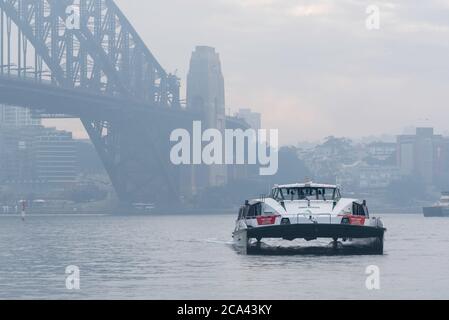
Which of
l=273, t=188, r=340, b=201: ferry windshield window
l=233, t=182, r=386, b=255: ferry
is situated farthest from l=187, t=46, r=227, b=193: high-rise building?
l=233, t=182, r=386, b=255: ferry

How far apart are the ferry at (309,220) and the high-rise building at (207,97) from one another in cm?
12239

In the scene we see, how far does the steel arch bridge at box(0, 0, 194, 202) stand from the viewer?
404 ft

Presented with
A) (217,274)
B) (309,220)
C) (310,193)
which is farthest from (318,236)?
(217,274)

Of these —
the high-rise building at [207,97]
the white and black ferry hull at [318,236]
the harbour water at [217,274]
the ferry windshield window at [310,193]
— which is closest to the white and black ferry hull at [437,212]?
the high-rise building at [207,97]

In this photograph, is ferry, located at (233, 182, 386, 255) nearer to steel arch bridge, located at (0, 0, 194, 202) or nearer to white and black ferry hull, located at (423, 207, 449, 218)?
steel arch bridge, located at (0, 0, 194, 202)

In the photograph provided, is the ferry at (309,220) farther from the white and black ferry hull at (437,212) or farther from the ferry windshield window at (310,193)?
the white and black ferry hull at (437,212)

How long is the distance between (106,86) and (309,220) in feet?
339

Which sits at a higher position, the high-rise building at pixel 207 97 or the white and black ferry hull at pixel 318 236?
the high-rise building at pixel 207 97

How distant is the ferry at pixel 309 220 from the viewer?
132 feet

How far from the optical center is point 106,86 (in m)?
142

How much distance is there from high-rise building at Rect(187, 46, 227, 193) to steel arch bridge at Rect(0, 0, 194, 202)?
689cm

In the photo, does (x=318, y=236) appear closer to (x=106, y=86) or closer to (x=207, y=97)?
(x=106, y=86)
